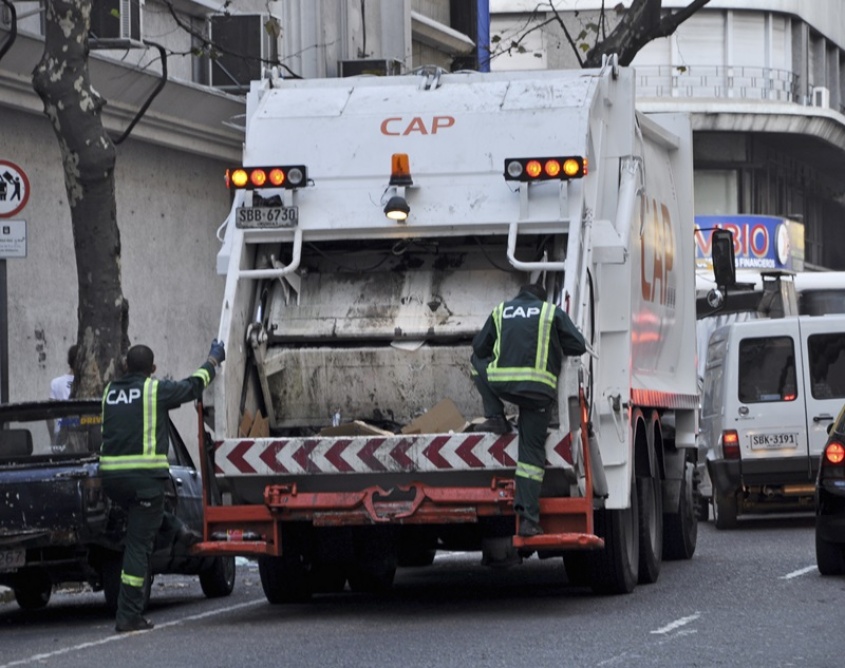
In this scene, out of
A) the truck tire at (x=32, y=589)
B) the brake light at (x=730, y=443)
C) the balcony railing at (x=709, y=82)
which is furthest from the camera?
the balcony railing at (x=709, y=82)

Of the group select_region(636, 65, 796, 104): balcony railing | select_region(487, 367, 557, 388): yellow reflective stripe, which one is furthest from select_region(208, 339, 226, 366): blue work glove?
select_region(636, 65, 796, 104): balcony railing

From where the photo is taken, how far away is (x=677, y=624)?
1085cm

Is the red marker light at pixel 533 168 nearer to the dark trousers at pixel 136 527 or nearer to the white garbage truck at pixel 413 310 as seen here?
the white garbage truck at pixel 413 310

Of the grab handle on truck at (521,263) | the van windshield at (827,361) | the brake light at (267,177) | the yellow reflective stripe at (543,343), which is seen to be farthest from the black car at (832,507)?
the van windshield at (827,361)

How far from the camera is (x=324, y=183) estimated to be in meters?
12.1

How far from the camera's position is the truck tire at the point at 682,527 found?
609 inches

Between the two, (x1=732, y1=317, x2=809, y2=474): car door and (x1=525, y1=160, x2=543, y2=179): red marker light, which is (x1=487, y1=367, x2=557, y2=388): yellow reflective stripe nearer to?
(x1=525, y1=160, x2=543, y2=179): red marker light

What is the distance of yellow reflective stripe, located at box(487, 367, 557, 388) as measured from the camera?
11086mm

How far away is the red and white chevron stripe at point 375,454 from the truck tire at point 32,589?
1616mm

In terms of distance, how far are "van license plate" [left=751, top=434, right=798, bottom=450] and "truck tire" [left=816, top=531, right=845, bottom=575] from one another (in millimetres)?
6021

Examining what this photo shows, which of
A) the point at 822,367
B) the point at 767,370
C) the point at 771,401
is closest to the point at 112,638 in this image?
the point at 771,401

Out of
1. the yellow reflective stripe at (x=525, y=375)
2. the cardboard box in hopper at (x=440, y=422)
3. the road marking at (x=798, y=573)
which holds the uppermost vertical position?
the yellow reflective stripe at (x=525, y=375)

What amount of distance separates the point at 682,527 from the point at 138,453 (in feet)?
17.7

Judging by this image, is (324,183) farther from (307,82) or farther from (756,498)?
(756,498)
